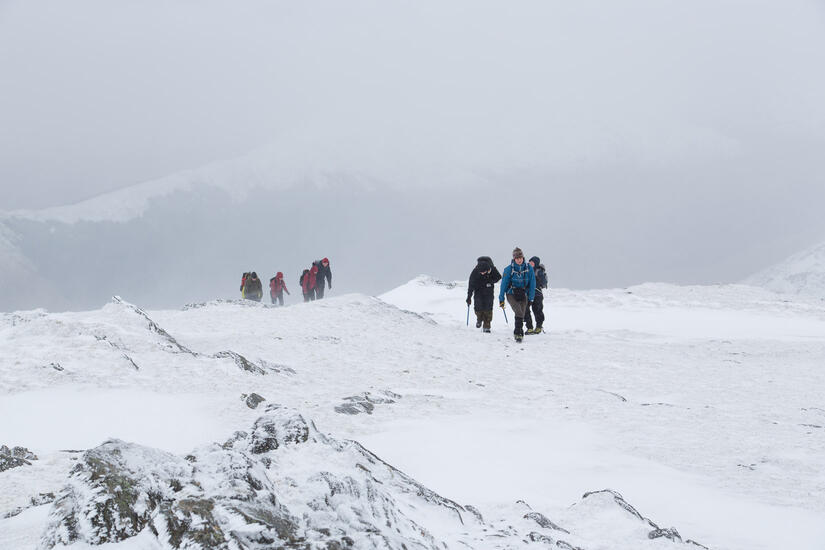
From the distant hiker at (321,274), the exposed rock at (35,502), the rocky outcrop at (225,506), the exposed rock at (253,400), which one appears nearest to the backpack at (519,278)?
the exposed rock at (253,400)

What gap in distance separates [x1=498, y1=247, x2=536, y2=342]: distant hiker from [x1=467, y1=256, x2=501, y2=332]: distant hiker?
1680 millimetres

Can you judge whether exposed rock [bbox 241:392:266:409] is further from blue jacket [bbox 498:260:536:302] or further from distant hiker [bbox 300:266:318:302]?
distant hiker [bbox 300:266:318:302]

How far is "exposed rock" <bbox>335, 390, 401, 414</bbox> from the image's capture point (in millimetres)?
8023

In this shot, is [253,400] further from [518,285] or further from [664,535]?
[518,285]

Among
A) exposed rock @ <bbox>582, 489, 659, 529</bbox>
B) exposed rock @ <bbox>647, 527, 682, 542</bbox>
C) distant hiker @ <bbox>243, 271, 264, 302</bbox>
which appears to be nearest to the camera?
exposed rock @ <bbox>647, 527, 682, 542</bbox>

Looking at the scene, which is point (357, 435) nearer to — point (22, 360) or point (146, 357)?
point (146, 357)

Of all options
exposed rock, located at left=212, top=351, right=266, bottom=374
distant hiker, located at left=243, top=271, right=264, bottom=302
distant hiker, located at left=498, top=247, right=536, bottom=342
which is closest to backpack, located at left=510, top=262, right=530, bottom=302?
distant hiker, located at left=498, top=247, right=536, bottom=342

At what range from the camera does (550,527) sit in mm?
4230

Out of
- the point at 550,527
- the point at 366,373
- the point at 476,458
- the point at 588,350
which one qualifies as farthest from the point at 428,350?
the point at 550,527

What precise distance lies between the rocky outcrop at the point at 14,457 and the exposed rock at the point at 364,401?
12.1 feet

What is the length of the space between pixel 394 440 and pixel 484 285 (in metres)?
11.0

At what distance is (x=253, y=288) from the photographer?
2920 cm

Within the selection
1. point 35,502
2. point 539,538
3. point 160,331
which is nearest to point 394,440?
point 539,538

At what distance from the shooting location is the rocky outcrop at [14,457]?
4637 mm
